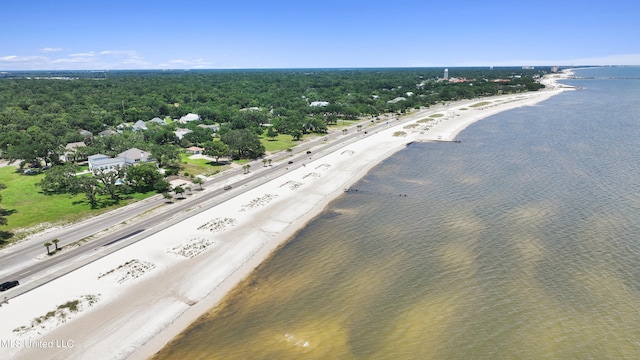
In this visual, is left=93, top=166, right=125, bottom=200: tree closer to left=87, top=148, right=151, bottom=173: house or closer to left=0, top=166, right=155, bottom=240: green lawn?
left=0, top=166, right=155, bottom=240: green lawn

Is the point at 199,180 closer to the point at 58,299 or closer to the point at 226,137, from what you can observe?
the point at 226,137

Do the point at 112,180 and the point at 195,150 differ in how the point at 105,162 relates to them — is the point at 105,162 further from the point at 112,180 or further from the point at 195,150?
the point at 195,150

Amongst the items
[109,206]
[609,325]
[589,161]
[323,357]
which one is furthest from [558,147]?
[109,206]

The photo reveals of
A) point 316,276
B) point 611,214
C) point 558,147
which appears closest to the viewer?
point 316,276

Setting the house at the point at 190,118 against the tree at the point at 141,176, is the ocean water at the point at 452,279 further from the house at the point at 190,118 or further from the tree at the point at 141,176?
the house at the point at 190,118

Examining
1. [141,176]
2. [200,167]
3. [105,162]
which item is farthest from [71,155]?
[141,176]

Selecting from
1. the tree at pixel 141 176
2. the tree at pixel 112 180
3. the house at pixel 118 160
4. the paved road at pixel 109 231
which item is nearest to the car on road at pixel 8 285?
the paved road at pixel 109 231
